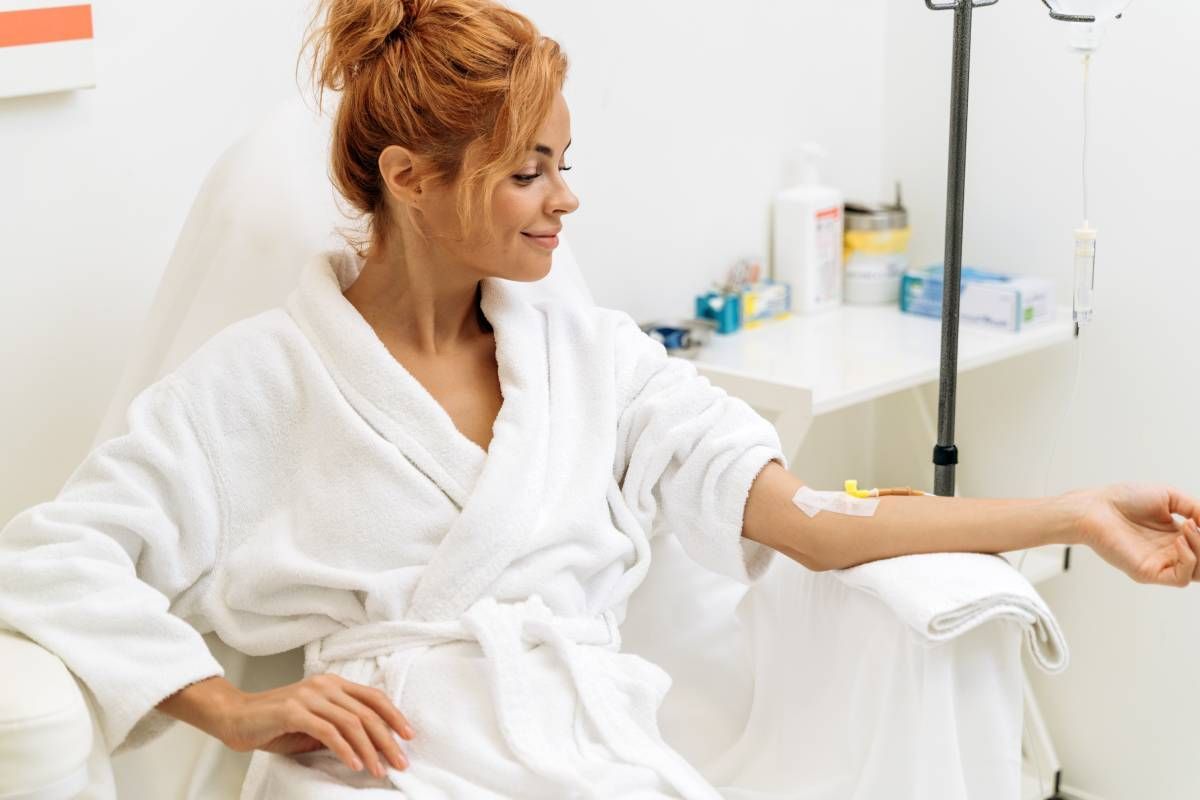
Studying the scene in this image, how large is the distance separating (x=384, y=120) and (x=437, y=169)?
2.8 inches

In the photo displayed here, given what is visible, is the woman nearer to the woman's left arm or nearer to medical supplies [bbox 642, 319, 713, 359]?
the woman's left arm

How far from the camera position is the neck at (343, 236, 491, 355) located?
1.49m

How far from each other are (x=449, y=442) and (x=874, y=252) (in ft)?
4.16

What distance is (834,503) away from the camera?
4.79 ft

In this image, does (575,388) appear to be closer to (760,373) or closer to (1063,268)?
(760,373)

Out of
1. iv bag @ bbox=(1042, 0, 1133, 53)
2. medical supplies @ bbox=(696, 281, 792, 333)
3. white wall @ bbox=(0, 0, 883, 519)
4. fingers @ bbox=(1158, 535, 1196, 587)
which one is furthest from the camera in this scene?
medical supplies @ bbox=(696, 281, 792, 333)

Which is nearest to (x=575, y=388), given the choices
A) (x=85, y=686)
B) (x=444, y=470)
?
(x=444, y=470)

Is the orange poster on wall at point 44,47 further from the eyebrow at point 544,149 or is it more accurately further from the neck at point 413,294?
the eyebrow at point 544,149

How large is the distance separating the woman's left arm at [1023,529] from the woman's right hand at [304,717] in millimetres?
452

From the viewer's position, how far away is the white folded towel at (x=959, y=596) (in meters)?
1.30

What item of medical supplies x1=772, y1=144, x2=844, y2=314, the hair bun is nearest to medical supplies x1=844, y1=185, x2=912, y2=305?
medical supplies x1=772, y1=144, x2=844, y2=314

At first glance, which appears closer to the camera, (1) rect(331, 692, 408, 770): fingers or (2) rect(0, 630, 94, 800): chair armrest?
(2) rect(0, 630, 94, 800): chair armrest

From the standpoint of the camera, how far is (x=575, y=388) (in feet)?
5.06

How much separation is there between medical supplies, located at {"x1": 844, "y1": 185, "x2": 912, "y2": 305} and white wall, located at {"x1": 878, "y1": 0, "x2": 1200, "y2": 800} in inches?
3.6
